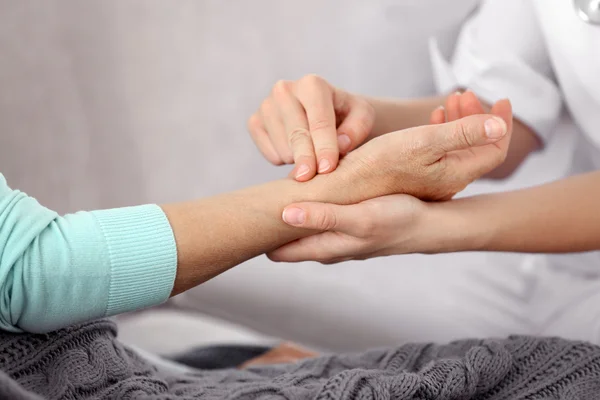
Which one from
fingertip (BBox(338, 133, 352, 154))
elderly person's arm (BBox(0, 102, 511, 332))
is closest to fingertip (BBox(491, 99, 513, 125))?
elderly person's arm (BBox(0, 102, 511, 332))

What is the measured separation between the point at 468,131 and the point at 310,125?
220 millimetres

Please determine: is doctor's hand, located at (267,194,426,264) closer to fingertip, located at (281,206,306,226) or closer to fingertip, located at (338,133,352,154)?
fingertip, located at (281,206,306,226)

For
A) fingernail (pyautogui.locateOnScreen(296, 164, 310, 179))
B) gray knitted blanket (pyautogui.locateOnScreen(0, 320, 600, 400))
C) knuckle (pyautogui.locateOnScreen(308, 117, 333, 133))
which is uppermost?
knuckle (pyautogui.locateOnScreen(308, 117, 333, 133))

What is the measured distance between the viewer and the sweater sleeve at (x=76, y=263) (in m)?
0.69

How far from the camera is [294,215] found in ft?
2.65

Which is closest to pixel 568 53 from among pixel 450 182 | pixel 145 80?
pixel 450 182

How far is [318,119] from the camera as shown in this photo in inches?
36.6

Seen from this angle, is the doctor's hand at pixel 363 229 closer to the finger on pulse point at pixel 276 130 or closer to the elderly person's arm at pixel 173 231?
the elderly person's arm at pixel 173 231

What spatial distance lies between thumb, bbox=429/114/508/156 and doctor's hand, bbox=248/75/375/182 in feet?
0.46

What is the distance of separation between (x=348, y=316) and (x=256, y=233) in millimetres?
806

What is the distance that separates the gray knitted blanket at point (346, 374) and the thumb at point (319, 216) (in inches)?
6.6

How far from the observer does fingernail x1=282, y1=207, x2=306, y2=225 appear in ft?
2.65

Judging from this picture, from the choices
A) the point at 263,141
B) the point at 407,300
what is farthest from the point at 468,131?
the point at 407,300

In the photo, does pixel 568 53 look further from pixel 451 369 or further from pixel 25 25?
pixel 25 25
